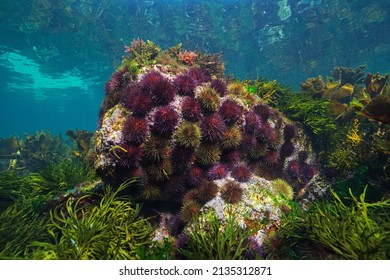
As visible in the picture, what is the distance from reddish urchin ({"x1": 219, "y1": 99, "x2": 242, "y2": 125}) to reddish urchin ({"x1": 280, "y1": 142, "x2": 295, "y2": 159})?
7.16 feet

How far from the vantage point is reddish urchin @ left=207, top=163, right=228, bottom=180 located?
17.8ft

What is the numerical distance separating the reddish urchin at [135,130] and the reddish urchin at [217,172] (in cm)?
172

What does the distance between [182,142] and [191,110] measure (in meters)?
0.79

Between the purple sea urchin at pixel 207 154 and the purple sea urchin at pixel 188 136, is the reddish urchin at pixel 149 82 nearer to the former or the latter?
the purple sea urchin at pixel 188 136

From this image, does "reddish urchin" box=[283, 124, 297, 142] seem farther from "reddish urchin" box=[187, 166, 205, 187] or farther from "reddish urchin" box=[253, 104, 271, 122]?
"reddish urchin" box=[187, 166, 205, 187]

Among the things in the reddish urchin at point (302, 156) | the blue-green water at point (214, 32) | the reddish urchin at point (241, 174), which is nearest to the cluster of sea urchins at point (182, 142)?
the reddish urchin at point (241, 174)

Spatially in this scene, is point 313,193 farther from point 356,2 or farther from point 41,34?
point 41,34

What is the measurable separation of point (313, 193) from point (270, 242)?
354 cm

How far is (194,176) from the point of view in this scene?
5.43 meters

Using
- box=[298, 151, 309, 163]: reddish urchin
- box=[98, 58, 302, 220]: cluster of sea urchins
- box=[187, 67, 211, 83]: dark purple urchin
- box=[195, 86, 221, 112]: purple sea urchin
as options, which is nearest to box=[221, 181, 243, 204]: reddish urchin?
box=[98, 58, 302, 220]: cluster of sea urchins

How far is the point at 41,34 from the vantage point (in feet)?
83.9
